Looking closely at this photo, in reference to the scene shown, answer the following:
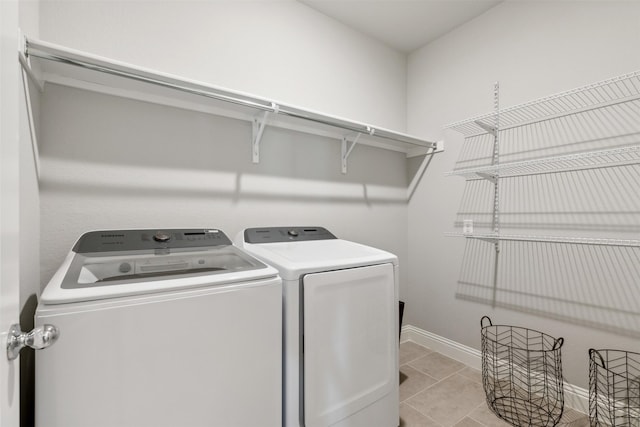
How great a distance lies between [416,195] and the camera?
2654mm

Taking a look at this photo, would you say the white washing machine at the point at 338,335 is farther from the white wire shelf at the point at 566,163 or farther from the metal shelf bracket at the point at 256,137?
the white wire shelf at the point at 566,163

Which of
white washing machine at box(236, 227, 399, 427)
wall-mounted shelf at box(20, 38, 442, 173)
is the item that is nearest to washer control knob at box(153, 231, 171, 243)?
white washing machine at box(236, 227, 399, 427)

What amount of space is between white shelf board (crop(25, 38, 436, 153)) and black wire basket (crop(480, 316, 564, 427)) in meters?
1.66

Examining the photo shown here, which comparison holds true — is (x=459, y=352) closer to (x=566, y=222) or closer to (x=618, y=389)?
(x=618, y=389)

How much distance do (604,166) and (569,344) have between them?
1.05 m

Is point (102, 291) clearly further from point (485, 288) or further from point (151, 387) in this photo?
point (485, 288)

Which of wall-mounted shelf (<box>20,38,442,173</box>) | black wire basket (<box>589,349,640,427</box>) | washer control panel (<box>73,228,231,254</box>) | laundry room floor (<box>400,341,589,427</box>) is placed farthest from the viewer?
laundry room floor (<box>400,341,589,427</box>)

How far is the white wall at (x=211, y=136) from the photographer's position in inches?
53.7

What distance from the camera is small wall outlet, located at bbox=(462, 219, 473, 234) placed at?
2213 millimetres

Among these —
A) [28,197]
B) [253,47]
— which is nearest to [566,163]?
[253,47]

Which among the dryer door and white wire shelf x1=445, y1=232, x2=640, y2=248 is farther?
white wire shelf x1=445, y1=232, x2=640, y2=248

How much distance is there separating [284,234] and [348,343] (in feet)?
2.53

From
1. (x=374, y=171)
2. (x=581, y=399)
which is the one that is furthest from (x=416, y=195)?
(x=581, y=399)

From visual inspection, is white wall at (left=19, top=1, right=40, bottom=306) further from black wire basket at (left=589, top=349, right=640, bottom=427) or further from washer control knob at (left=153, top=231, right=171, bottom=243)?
black wire basket at (left=589, top=349, right=640, bottom=427)
